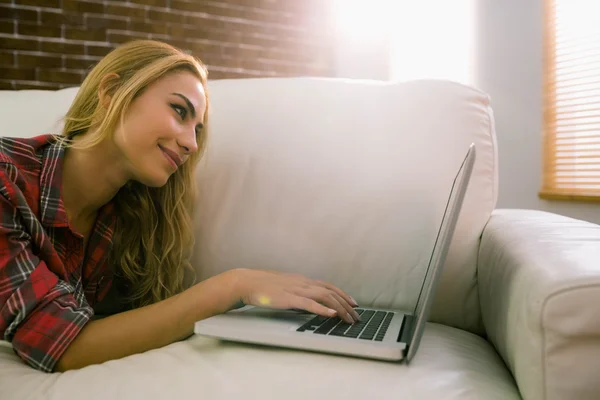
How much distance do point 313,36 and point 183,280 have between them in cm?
253

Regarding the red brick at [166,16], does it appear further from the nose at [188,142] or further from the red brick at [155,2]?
the nose at [188,142]

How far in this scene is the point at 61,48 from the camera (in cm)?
277

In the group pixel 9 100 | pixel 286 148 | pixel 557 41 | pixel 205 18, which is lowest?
pixel 286 148

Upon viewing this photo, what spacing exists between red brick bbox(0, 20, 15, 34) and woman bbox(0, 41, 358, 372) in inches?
78.7

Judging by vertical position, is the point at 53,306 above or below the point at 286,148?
below

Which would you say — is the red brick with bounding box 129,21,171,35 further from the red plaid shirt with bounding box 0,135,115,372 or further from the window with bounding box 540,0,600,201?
the red plaid shirt with bounding box 0,135,115,372

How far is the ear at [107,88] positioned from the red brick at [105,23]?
2064 mm

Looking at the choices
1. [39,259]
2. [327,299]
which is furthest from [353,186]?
[39,259]

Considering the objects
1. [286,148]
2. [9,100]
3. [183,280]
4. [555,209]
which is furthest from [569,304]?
[555,209]

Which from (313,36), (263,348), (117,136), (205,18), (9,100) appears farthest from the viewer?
(313,36)

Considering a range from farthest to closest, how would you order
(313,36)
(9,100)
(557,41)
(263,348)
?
(313,36)
(557,41)
(9,100)
(263,348)

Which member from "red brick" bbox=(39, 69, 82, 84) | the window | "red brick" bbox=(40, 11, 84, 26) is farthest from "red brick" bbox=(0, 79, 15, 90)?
the window

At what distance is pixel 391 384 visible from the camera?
0.63 m

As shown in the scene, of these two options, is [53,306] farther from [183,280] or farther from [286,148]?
[286,148]
